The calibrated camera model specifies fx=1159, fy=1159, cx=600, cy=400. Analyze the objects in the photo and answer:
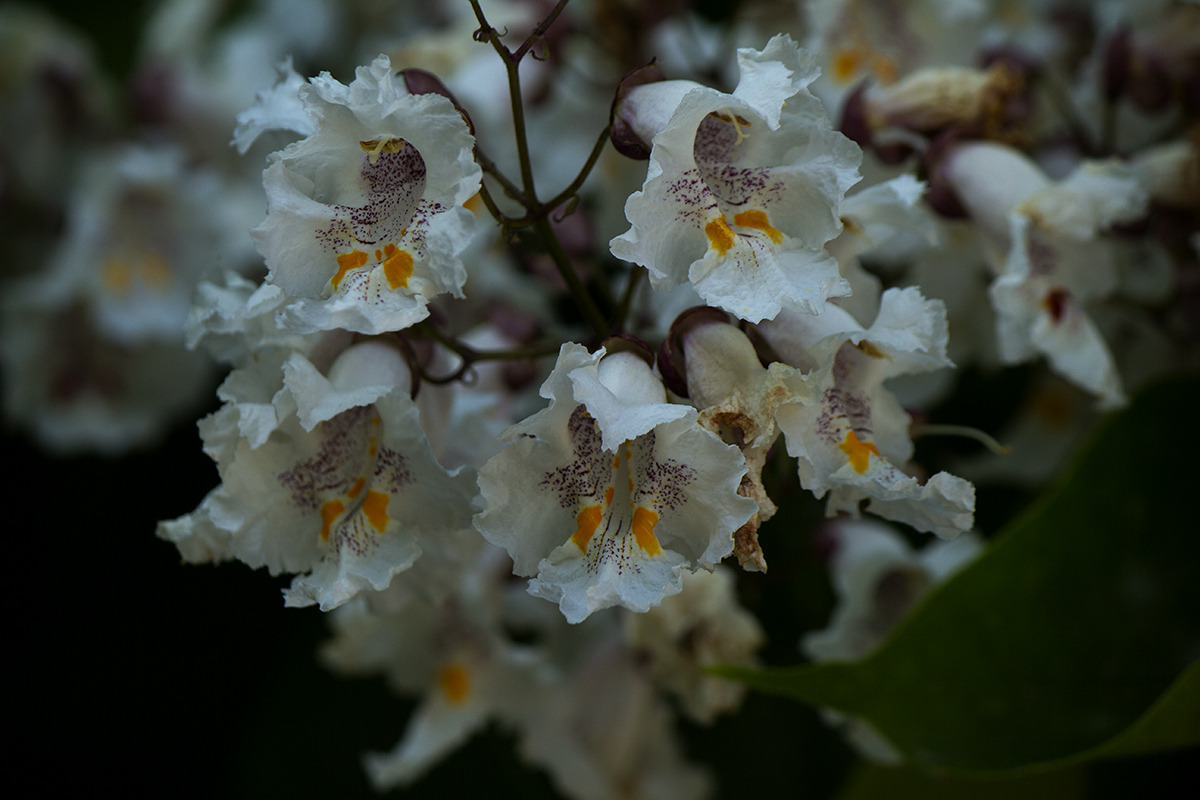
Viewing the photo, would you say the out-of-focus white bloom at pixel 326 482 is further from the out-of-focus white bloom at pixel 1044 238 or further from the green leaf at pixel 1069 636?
the out-of-focus white bloom at pixel 1044 238

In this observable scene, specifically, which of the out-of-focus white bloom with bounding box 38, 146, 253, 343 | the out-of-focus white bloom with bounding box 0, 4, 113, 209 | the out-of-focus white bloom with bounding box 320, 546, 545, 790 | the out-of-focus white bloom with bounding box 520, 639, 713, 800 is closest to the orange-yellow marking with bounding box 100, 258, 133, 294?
the out-of-focus white bloom with bounding box 38, 146, 253, 343

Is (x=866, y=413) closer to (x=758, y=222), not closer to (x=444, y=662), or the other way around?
(x=758, y=222)

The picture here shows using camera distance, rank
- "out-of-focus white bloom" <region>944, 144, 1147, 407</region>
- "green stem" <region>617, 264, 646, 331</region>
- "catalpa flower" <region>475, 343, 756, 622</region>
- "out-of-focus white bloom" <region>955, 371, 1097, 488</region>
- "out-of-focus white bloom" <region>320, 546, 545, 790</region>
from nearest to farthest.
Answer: "catalpa flower" <region>475, 343, 756, 622</region> < "green stem" <region>617, 264, 646, 331</region> < "out-of-focus white bloom" <region>944, 144, 1147, 407</region> < "out-of-focus white bloom" <region>320, 546, 545, 790</region> < "out-of-focus white bloom" <region>955, 371, 1097, 488</region>

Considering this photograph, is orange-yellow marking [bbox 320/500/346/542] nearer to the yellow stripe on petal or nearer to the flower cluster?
the flower cluster

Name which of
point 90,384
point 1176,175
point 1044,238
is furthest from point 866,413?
point 90,384

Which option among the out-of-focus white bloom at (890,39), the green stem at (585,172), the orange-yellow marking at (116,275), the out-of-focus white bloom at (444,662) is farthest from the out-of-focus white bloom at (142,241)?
the green stem at (585,172)

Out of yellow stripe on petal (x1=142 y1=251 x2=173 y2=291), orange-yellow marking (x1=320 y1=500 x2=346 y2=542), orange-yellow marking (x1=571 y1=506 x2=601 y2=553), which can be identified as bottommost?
yellow stripe on petal (x1=142 y1=251 x2=173 y2=291)
